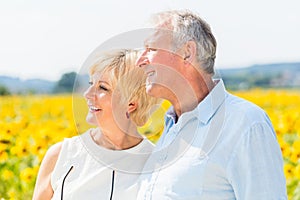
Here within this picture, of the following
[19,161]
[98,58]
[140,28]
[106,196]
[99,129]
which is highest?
[140,28]

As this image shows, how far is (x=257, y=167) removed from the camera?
2102 mm

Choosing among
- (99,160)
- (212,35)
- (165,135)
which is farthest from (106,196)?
(212,35)

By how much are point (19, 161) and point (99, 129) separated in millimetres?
2072

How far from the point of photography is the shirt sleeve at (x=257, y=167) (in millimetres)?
2102

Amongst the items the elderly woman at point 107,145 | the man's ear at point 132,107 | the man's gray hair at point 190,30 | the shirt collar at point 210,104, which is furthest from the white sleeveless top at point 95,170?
the man's gray hair at point 190,30

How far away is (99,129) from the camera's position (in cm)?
266

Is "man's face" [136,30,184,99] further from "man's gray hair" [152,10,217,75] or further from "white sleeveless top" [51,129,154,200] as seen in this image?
"white sleeveless top" [51,129,154,200]

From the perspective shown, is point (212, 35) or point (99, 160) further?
point (99, 160)

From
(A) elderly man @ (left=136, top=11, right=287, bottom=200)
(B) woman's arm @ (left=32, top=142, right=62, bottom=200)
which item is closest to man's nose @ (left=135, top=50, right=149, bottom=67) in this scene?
(A) elderly man @ (left=136, top=11, right=287, bottom=200)

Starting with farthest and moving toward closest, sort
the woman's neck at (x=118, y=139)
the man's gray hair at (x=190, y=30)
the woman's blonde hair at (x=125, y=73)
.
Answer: the woman's neck at (x=118, y=139) → the woman's blonde hair at (x=125, y=73) → the man's gray hair at (x=190, y=30)

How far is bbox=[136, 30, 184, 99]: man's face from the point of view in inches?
89.2

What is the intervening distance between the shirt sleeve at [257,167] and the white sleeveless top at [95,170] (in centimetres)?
50

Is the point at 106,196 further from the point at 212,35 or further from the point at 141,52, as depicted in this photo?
the point at 212,35

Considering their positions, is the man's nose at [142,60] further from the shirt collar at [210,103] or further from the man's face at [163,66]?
the shirt collar at [210,103]
